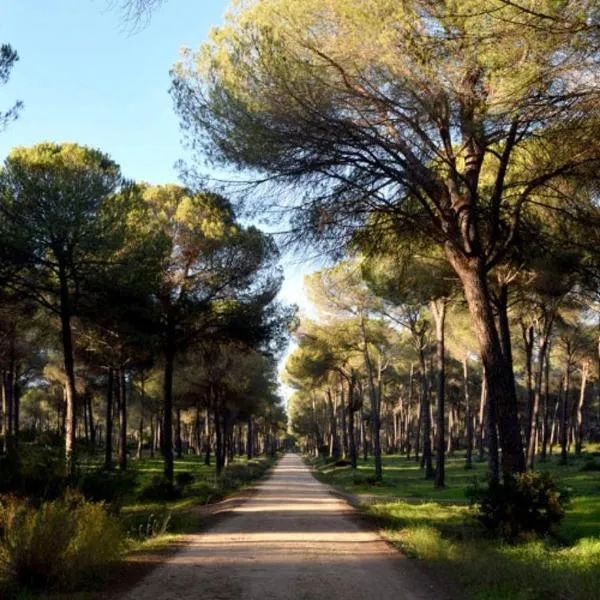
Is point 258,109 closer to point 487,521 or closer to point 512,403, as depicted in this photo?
point 512,403

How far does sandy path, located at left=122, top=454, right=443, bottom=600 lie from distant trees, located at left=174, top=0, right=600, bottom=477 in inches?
128

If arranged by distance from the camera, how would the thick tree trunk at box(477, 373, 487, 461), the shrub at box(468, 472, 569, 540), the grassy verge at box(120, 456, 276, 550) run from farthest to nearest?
the thick tree trunk at box(477, 373, 487, 461) → the grassy verge at box(120, 456, 276, 550) → the shrub at box(468, 472, 569, 540)

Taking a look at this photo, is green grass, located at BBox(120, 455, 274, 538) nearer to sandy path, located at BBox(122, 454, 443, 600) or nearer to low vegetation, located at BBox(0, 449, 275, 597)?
sandy path, located at BBox(122, 454, 443, 600)

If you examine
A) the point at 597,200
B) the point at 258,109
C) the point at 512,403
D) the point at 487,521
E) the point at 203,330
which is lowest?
the point at 487,521

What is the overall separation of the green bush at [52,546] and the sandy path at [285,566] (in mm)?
668

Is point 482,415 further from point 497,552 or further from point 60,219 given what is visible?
point 497,552

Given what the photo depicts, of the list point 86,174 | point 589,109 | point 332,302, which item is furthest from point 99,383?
point 589,109

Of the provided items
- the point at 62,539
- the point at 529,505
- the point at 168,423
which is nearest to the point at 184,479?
the point at 168,423

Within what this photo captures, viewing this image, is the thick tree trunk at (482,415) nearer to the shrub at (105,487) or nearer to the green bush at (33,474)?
the shrub at (105,487)

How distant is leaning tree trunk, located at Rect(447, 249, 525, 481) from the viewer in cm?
1174

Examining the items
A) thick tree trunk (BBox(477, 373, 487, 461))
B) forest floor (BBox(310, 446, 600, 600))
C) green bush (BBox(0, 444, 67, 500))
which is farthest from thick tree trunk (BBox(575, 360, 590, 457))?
green bush (BBox(0, 444, 67, 500))

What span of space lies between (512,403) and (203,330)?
13.6 m

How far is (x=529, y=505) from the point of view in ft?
35.6

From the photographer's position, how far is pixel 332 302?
108 ft
